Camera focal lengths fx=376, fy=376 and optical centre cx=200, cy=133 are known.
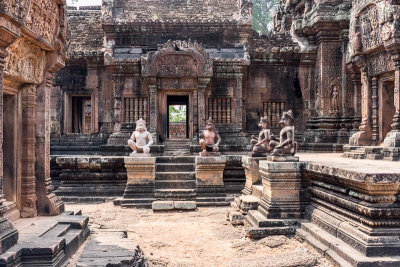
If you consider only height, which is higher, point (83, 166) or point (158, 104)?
point (158, 104)

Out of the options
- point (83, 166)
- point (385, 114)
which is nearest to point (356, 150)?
point (385, 114)

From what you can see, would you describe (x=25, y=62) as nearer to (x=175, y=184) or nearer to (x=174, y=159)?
(x=175, y=184)

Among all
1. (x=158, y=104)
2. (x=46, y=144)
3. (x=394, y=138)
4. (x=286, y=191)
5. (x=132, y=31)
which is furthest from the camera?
(x=132, y=31)

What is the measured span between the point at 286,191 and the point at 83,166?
591cm

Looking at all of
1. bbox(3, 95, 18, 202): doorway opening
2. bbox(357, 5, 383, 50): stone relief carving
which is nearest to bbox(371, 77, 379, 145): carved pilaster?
bbox(357, 5, 383, 50): stone relief carving

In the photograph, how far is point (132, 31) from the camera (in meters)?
13.3

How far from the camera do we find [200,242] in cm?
617

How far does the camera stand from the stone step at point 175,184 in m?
9.62

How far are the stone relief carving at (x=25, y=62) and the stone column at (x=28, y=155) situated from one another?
21 centimetres

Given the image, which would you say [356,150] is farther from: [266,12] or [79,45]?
[266,12]

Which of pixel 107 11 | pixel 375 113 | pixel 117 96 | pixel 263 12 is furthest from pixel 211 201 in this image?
pixel 263 12

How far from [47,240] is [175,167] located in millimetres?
6198

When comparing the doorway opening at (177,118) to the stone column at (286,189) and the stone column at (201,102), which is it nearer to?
the stone column at (201,102)

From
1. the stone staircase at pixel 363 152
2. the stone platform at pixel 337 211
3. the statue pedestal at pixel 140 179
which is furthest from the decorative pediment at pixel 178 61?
the stone platform at pixel 337 211
